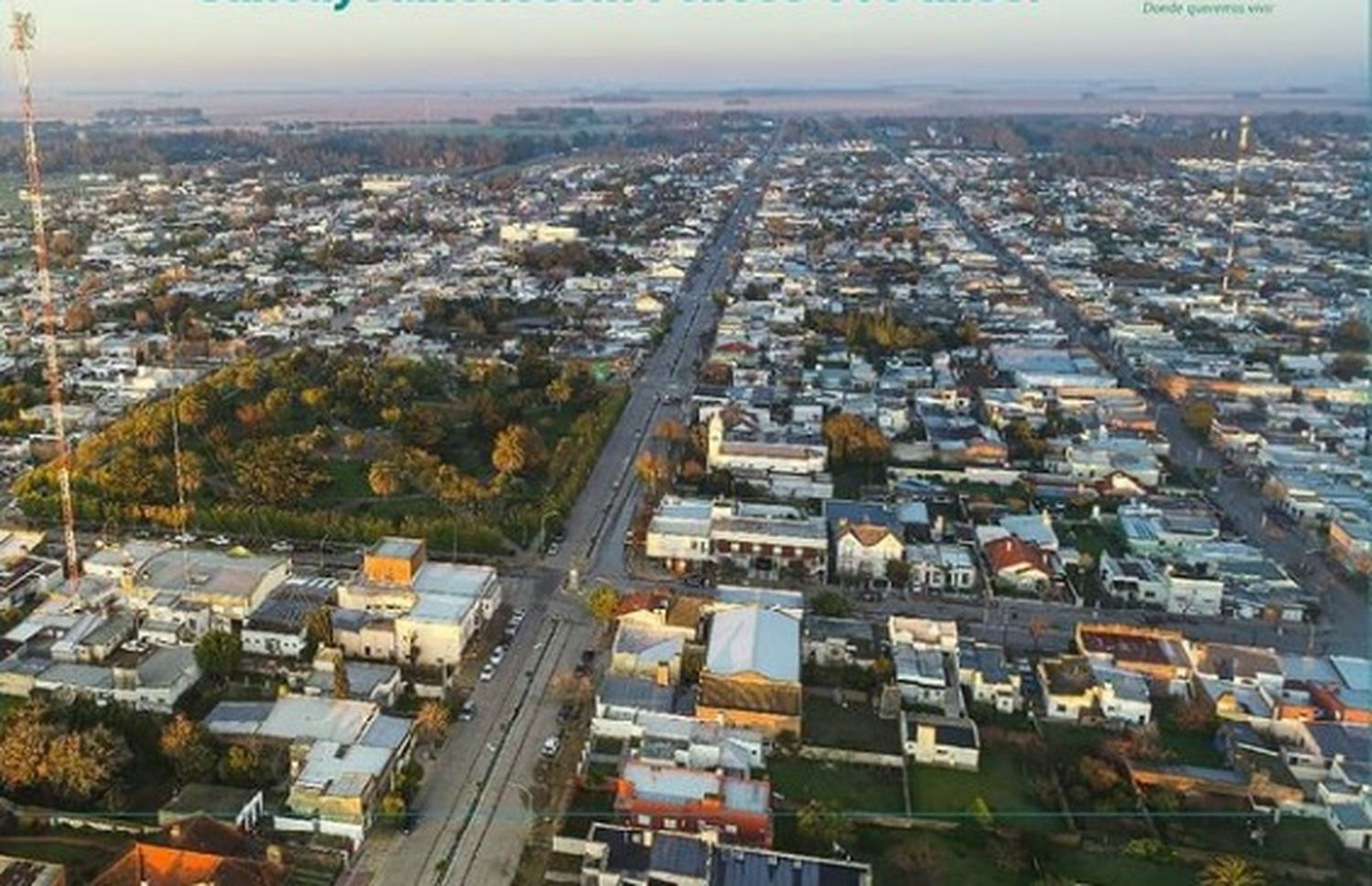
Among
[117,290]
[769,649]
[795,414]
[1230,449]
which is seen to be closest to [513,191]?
[117,290]

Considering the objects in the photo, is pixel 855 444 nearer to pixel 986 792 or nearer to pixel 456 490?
pixel 456 490

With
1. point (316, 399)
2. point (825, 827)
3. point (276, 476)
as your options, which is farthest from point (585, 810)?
point (316, 399)

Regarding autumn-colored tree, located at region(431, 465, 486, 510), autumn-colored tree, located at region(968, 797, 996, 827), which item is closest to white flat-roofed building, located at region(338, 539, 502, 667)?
autumn-colored tree, located at region(431, 465, 486, 510)

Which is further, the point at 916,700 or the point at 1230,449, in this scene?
the point at 1230,449

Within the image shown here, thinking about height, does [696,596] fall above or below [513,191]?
below

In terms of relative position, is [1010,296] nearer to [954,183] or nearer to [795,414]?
[795,414]

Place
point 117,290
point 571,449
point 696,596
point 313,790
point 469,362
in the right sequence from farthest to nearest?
1. point 117,290
2. point 469,362
3. point 571,449
4. point 696,596
5. point 313,790

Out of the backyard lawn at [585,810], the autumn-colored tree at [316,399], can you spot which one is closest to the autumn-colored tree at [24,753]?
the backyard lawn at [585,810]
